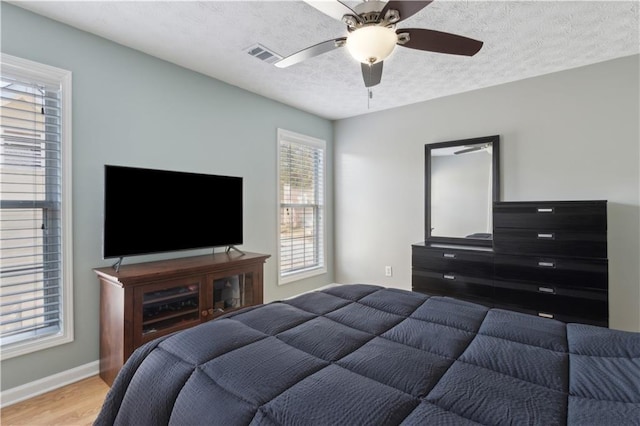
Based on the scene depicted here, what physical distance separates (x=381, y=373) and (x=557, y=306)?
2500mm

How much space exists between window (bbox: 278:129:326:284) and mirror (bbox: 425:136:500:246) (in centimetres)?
154

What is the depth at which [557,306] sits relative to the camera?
109 inches

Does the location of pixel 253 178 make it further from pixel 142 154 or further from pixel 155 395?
pixel 155 395

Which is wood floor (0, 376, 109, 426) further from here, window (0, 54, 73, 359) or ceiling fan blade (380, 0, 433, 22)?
ceiling fan blade (380, 0, 433, 22)

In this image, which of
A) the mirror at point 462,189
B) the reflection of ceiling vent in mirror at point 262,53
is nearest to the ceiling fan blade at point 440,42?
the reflection of ceiling vent in mirror at point 262,53

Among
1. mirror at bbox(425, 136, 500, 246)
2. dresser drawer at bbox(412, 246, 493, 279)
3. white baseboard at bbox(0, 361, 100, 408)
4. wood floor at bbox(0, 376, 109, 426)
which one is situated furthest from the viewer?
mirror at bbox(425, 136, 500, 246)

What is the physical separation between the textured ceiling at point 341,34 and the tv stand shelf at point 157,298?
180cm

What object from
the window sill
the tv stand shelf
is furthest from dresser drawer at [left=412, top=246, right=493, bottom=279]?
the tv stand shelf

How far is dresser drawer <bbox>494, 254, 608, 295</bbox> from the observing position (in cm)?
263

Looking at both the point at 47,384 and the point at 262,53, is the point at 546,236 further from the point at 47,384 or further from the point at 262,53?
the point at 47,384

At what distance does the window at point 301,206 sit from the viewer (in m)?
4.14

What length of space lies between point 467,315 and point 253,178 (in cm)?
273

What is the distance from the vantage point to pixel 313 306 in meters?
1.81

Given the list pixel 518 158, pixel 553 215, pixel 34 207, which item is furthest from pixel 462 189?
pixel 34 207
